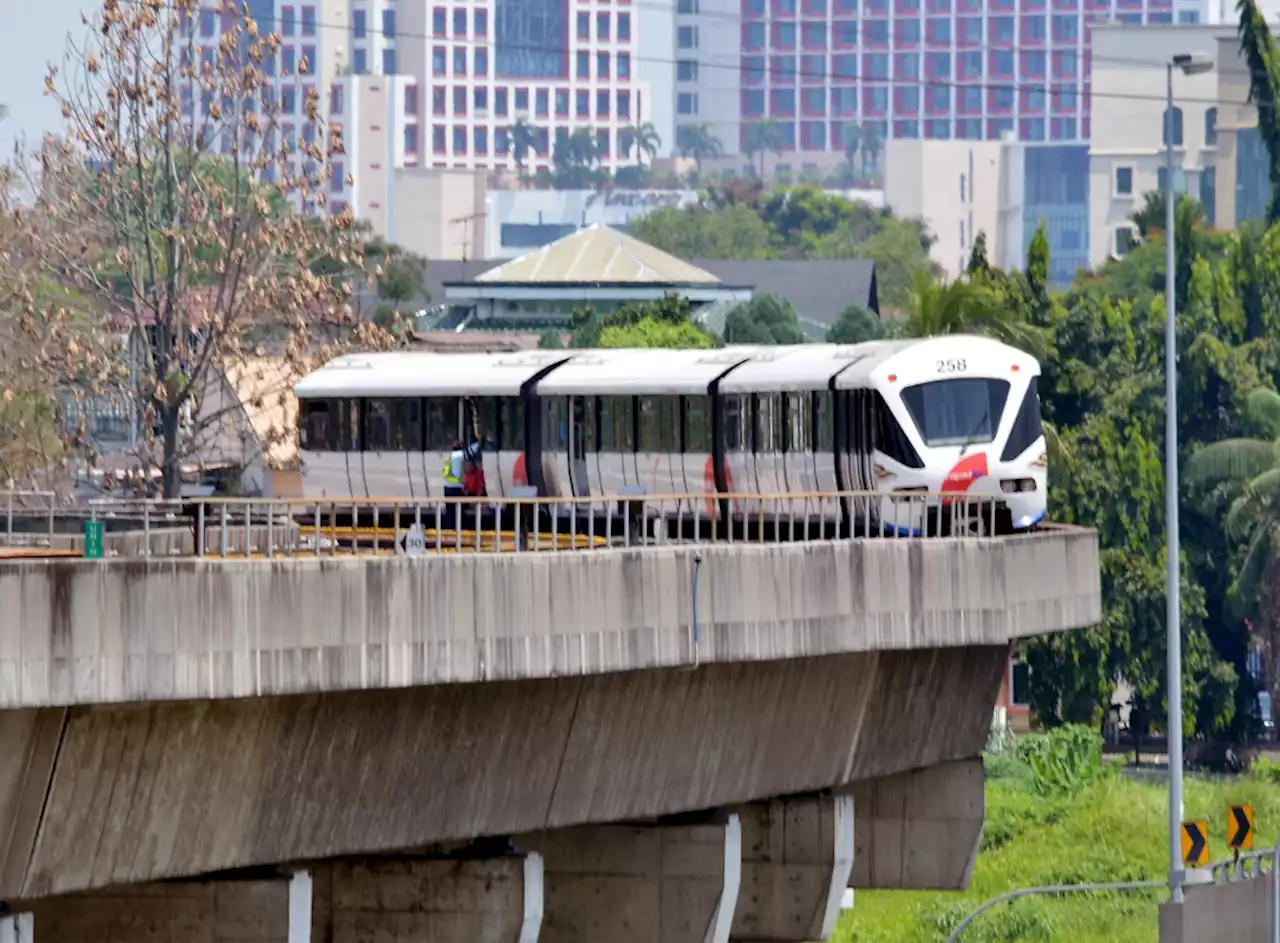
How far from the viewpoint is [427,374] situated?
4228 centimetres

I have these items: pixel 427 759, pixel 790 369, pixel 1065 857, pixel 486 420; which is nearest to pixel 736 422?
pixel 790 369

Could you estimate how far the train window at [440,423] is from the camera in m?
41.7

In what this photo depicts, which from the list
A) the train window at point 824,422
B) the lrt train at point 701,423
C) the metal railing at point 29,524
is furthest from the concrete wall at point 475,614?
the train window at point 824,422

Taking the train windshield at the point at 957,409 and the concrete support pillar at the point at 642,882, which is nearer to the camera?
the concrete support pillar at the point at 642,882

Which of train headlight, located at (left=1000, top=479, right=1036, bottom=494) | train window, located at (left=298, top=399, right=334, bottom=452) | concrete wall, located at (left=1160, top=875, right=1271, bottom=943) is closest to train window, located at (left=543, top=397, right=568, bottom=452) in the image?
train window, located at (left=298, top=399, right=334, bottom=452)

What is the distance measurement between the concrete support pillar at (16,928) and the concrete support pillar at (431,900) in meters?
5.72

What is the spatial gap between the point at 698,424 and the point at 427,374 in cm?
529

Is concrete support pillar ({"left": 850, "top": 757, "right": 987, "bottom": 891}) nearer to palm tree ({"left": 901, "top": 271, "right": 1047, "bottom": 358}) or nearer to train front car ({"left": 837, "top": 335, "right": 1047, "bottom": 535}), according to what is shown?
train front car ({"left": 837, "top": 335, "right": 1047, "bottom": 535})

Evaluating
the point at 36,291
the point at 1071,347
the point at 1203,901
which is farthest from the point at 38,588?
the point at 1071,347

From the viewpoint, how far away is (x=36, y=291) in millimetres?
56531

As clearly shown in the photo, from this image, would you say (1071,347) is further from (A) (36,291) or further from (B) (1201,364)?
(A) (36,291)

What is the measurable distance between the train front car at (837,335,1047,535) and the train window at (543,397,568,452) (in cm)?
527

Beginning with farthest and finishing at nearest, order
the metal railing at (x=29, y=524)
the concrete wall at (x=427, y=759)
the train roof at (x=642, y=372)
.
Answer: the train roof at (x=642, y=372) < the metal railing at (x=29, y=524) < the concrete wall at (x=427, y=759)

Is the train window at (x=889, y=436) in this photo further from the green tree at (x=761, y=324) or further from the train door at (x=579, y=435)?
the green tree at (x=761, y=324)
